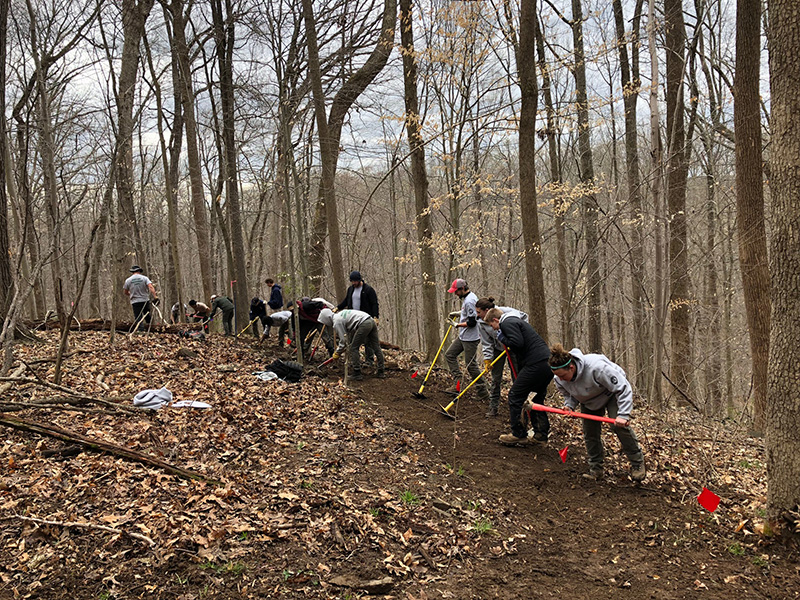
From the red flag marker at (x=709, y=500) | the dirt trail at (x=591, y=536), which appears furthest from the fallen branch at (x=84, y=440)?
the red flag marker at (x=709, y=500)

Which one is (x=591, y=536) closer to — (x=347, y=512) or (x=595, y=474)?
(x=595, y=474)

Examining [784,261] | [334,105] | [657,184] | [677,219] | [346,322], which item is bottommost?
[346,322]

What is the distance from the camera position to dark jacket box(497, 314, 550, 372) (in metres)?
6.78

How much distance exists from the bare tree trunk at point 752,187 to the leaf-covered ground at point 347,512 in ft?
6.66

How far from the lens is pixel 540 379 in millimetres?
6773

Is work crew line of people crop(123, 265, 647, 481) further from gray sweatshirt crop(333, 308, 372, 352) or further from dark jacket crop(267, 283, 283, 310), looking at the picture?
dark jacket crop(267, 283, 283, 310)

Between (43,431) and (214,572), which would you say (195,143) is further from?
(214,572)

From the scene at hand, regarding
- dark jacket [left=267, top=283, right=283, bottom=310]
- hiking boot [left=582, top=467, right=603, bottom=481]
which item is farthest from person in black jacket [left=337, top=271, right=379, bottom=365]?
hiking boot [left=582, top=467, right=603, bottom=481]

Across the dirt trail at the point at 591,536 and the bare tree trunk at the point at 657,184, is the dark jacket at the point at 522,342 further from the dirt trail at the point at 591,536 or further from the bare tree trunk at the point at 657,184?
the bare tree trunk at the point at 657,184

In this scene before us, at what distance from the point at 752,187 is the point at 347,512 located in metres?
7.95

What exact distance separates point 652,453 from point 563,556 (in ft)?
10.9

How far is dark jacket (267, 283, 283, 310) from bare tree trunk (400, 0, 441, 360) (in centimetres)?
412

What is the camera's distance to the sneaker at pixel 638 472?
592 cm

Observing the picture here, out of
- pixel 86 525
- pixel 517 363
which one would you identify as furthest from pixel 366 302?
pixel 86 525
